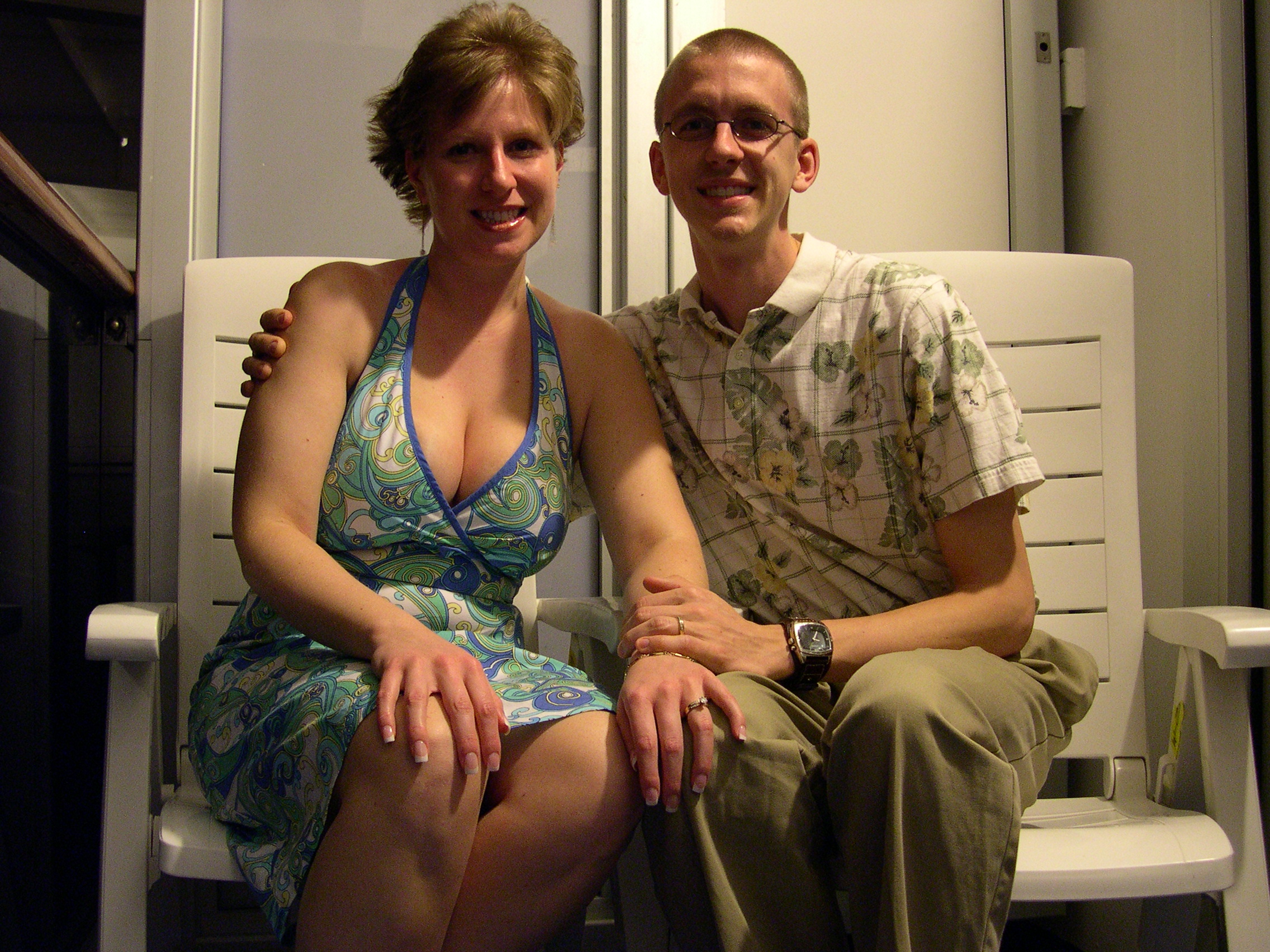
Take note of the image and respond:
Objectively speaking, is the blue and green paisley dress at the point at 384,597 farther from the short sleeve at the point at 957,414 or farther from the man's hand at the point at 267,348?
the short sleeve at the point at 957,414

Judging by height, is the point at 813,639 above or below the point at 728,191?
below

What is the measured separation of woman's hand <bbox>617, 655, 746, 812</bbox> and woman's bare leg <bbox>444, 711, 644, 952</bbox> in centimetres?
3

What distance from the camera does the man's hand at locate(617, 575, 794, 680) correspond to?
118 centimetres

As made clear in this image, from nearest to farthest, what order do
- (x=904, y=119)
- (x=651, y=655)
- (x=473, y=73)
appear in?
(x=651, y=655) → (x=473, y=73) → (x=904, y=119)

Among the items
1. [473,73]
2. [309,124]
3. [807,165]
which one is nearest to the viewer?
[473,73]

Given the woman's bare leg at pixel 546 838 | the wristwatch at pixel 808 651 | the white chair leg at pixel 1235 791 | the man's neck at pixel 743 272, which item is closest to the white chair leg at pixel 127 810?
the woman's bare leg at pixel 546 838

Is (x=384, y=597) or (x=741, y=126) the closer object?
(x=384, y=597)

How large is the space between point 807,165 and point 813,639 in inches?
27.7

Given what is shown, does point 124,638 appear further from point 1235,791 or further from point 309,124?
point 1235,791

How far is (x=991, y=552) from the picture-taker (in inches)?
51.9

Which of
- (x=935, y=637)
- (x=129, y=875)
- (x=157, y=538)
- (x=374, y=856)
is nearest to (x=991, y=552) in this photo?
(x=935, y=637)

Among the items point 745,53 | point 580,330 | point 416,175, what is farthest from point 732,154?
point 416,175

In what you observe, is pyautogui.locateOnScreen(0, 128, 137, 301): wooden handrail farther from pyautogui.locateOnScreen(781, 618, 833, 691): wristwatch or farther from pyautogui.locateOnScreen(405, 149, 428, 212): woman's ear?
pyautogui.locateOnScreen(781, 618, 833, 691): wristwatch

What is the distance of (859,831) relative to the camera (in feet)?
3.31
